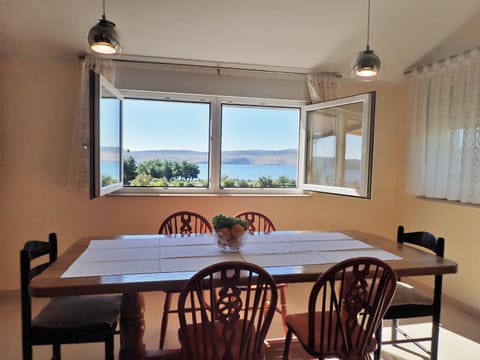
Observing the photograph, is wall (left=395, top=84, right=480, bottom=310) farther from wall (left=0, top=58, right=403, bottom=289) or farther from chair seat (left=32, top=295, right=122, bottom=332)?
chair seat (left=32, top=295, right=122, bottom=332)

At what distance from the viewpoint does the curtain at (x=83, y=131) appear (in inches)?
117

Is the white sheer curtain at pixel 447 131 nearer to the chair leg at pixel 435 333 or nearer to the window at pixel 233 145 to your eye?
the window at pixel 233 145

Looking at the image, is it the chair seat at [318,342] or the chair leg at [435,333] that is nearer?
the chair seat at [318,342]

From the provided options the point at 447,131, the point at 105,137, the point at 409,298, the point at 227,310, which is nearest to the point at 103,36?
the point at 105,137

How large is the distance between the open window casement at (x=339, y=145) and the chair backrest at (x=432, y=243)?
2.26 feet

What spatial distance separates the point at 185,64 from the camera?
10.7ft

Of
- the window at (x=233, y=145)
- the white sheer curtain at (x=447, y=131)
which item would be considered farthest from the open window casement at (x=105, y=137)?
the white sheer curtain at (x=447, y=131)

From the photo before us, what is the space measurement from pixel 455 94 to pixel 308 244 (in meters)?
2.02

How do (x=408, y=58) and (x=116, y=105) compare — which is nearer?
(x=116, y=105)

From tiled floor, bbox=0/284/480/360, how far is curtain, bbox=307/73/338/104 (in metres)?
1.98

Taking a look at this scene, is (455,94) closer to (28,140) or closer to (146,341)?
(146,341)

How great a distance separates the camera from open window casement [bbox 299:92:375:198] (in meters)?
2.97

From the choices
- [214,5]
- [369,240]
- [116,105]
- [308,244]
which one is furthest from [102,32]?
[369,240]

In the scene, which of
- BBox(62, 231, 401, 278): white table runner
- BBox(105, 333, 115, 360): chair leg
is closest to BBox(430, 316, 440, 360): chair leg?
BBox(62, 231, 401, 278): white table runner
